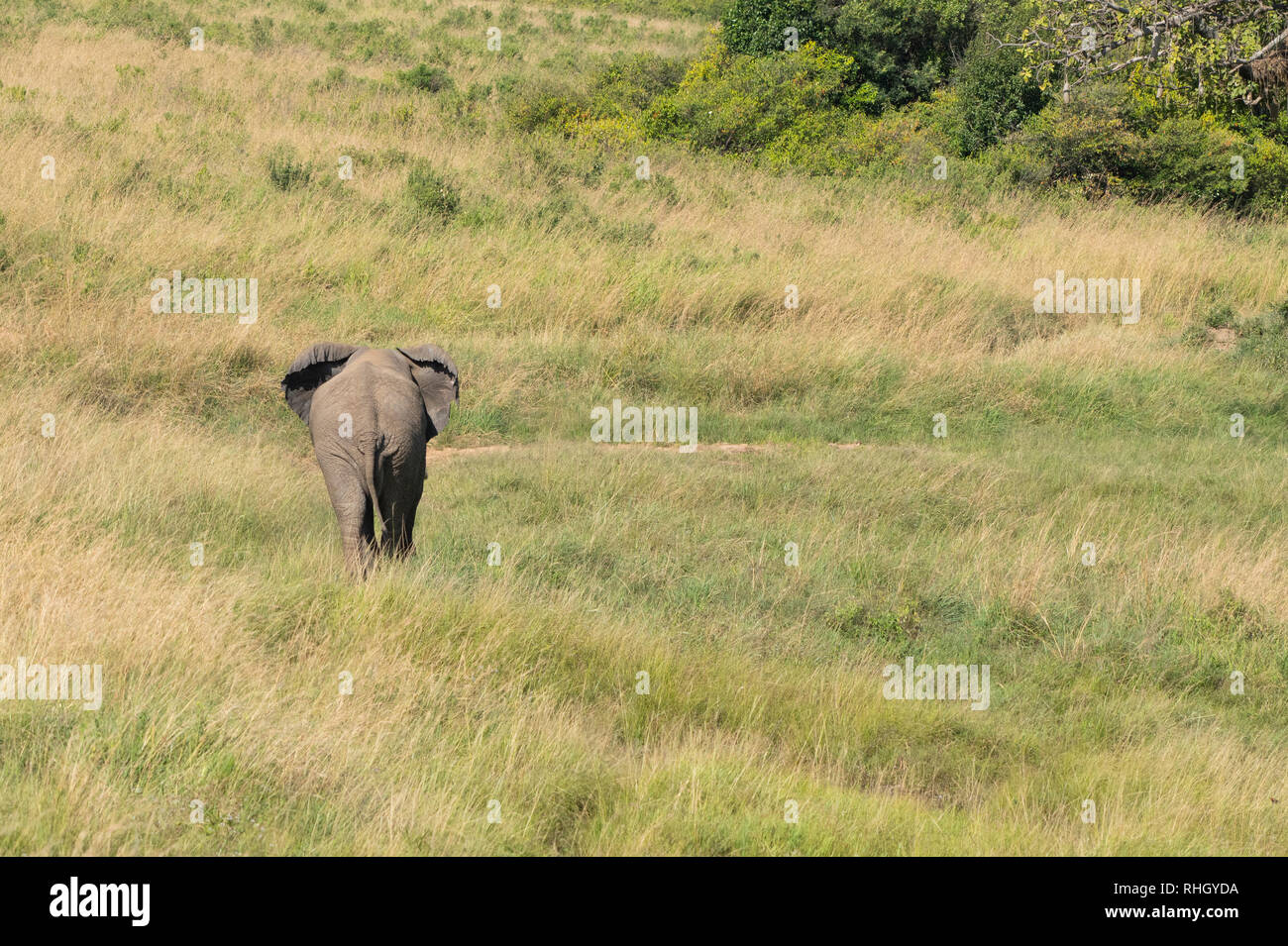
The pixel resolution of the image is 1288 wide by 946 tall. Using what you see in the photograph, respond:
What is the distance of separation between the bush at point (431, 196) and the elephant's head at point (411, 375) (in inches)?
350

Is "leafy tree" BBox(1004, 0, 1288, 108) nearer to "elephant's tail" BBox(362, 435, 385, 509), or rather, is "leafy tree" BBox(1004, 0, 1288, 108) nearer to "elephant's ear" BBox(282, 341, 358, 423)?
"elephant's ear" BBox(282, 341, 358, 423)

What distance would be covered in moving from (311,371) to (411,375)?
0.61m

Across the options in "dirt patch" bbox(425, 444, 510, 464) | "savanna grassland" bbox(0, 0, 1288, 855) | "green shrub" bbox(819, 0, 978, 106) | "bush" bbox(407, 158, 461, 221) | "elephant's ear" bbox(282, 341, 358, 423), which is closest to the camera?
"savanna grassland" bbox(0, 0, 1288, 855)

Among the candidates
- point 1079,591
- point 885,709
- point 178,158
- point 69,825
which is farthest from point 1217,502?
point 178,158

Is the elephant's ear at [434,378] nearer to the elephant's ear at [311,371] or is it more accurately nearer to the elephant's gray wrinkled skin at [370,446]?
the elephant's gray wrinkled skin at [370,446]

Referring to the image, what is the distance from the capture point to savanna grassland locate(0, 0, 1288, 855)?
455 centimetres

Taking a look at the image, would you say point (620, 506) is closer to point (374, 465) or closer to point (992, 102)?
point (374, 465)

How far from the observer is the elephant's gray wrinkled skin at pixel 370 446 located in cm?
618

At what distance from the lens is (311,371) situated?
22.5 feet

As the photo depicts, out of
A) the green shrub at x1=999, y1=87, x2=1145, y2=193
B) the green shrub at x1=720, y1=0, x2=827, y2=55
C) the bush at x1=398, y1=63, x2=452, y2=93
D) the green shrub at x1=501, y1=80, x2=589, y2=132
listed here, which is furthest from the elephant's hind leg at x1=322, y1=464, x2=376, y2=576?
the green shrub at x1=720, y1=0, x2=827, y2=55

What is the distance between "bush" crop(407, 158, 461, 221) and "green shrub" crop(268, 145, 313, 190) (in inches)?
52.3

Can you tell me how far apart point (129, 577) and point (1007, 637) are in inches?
191

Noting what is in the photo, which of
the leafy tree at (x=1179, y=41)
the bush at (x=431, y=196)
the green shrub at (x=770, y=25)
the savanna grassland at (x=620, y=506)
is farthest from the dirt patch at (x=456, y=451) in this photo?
the green shrub at (x=770, y=25)
